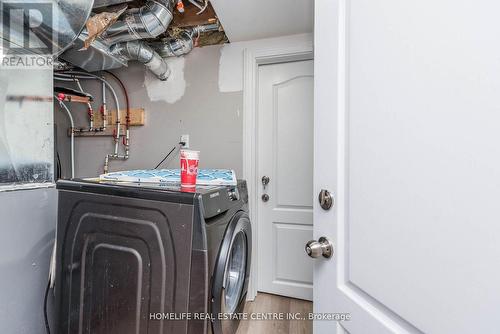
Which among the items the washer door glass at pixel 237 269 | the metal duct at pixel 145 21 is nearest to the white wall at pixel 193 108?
the metal duct at pixel 145 21

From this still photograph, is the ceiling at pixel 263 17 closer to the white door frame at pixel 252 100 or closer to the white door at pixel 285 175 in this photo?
the white door frame at pixel 252 100

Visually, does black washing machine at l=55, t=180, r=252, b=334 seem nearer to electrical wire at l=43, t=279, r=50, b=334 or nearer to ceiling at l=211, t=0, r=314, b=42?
electrical wire at l=43, t=279, r=50, b=334

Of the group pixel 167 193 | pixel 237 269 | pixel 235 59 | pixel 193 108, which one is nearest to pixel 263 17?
pixel 235 59

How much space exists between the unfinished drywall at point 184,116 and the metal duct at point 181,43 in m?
0.13

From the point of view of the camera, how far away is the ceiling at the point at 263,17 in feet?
5.02

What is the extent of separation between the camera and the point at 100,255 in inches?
38.3

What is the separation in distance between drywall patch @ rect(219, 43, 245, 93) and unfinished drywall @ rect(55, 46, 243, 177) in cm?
4

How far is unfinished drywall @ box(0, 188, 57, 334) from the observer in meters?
1.01

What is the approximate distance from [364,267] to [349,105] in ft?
1.43

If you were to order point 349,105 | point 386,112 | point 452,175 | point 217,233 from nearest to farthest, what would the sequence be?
point 452,175
point 386,112
point 349,105
point 217,233

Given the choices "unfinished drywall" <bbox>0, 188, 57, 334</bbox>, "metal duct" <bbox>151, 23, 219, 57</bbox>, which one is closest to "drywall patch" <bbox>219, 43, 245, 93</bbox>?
"metal duct" <bbox>151, 23, 219, 57</bbox>

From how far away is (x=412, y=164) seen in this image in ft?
1.58

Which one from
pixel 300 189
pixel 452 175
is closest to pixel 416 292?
pixel 452 175

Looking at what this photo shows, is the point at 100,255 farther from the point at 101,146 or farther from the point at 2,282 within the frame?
the point at 101,146
